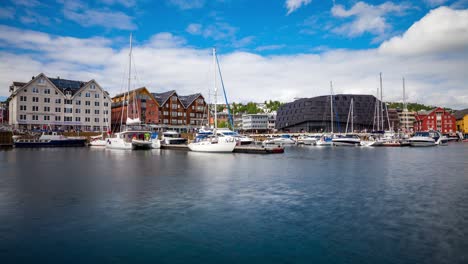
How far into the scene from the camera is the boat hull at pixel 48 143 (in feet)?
284

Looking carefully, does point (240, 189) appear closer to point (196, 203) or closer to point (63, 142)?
point (196, 203)

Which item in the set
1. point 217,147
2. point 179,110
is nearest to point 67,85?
point 179,110

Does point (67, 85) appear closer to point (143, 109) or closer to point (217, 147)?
point (143, 109)

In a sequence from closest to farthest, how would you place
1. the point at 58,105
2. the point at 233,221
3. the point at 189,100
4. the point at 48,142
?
the point at 233,221 < the point at 48,142 < the point at 58,105 < the point at 189,100

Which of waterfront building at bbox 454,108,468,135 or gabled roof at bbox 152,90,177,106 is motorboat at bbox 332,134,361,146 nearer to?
gabled roof at bbox 152,90,177,106

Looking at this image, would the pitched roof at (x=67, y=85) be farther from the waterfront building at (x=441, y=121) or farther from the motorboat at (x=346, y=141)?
the waterfront building at (x=441, y=121)

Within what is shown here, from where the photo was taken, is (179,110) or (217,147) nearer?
(217,147)

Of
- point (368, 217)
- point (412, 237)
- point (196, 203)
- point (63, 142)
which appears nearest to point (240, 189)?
point (196, 203)

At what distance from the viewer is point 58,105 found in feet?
360

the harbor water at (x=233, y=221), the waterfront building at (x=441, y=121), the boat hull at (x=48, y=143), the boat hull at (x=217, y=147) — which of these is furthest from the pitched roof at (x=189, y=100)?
the waterfront building at (x=441, y=121)

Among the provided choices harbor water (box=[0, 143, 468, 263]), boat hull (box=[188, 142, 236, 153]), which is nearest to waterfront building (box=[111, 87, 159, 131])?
boat hull (box=[188, 142, 236, 153])

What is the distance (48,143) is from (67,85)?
32.2 metres

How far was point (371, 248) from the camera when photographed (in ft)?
40.9

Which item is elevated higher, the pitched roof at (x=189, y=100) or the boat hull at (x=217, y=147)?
the pitched roof at (x=189, y=100)
